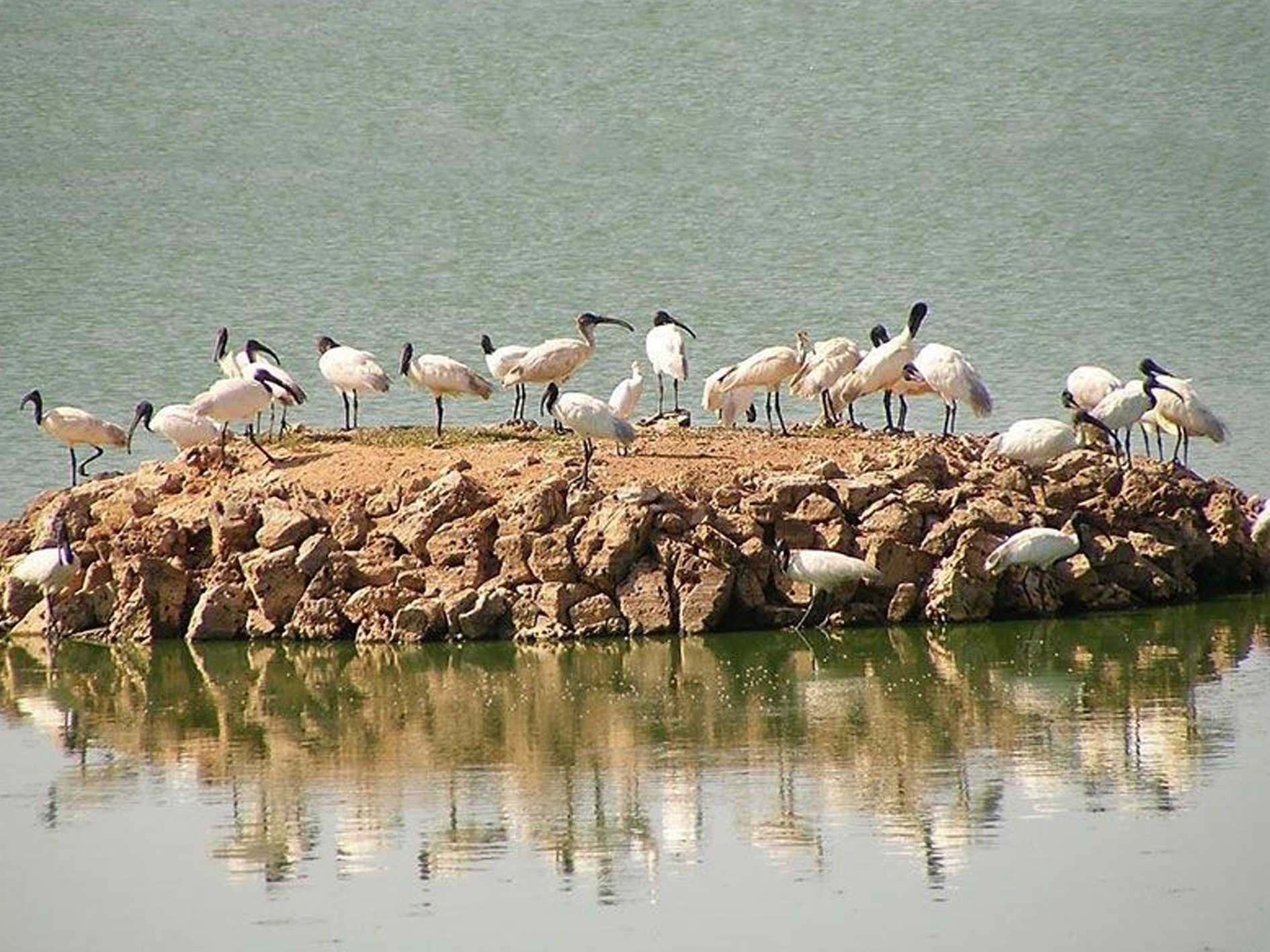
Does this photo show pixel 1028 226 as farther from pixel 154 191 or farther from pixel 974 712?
pixel 974 712

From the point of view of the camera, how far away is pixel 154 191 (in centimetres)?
4462

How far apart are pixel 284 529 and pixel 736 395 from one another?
4.17 meters

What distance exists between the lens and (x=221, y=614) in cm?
1827

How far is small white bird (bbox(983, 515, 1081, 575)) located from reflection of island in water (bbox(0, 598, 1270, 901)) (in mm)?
460

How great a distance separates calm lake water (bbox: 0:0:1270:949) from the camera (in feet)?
38.9

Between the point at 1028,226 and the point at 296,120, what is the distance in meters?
13.4

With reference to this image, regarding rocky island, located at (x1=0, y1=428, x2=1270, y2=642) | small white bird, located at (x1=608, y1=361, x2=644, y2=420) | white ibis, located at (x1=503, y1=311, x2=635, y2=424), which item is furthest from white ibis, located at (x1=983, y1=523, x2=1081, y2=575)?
white ibis, located at (x1=503, y1=311, x2=635, y2=424)

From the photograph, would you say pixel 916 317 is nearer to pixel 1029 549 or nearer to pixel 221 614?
pixel 1029 549

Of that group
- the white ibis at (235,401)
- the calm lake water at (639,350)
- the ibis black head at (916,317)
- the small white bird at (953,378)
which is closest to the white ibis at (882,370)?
the small white bird at (953,378)

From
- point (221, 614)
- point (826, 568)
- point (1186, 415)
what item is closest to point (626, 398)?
point (826, 568)

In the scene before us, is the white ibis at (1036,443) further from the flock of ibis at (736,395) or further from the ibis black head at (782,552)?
the ibis black head at (782,552)

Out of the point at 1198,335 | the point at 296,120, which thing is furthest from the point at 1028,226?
the point at 296,120

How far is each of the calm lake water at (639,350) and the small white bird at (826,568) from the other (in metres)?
0.42

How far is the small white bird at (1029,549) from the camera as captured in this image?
17.4 m
